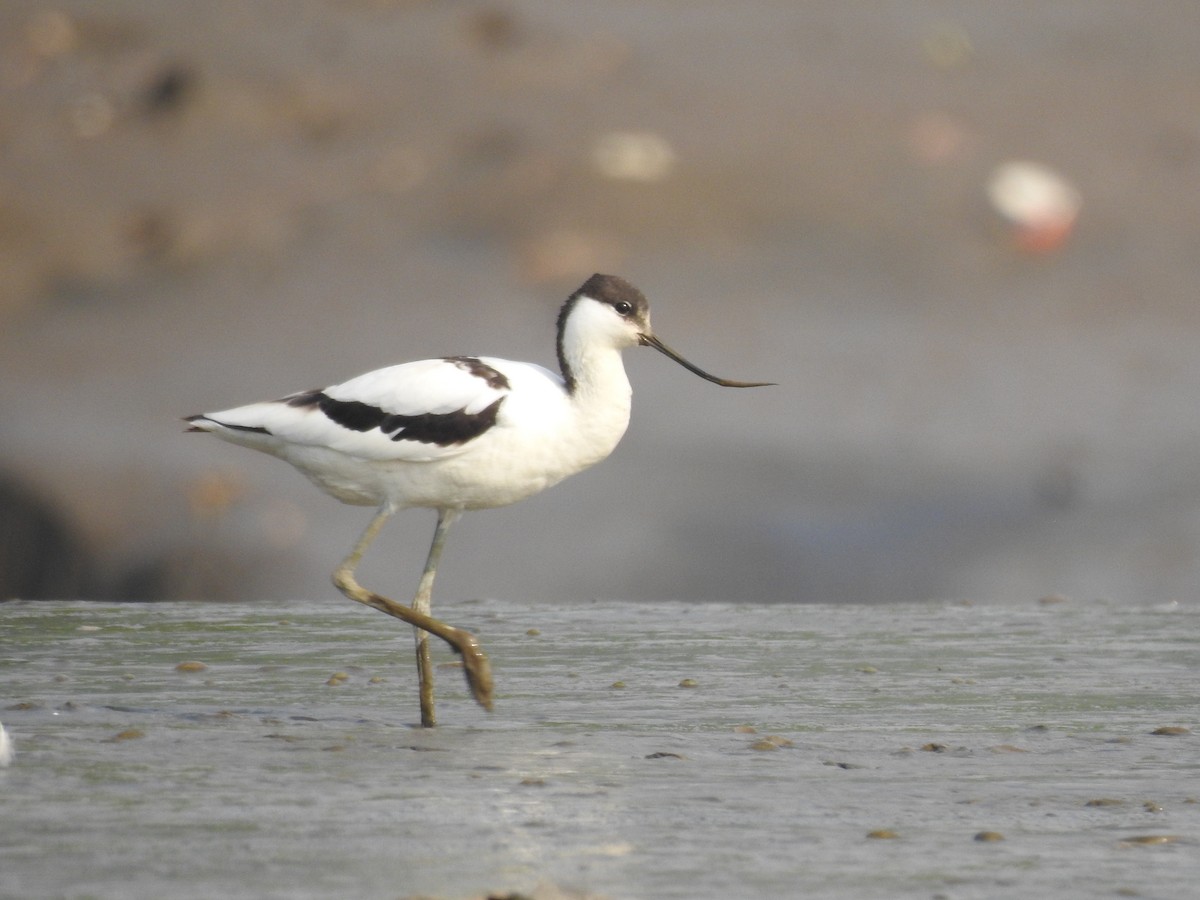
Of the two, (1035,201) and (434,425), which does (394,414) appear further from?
(1035,201)

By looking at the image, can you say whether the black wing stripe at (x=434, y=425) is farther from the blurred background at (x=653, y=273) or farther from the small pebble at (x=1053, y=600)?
the small pebble at (x=1053, y=600)

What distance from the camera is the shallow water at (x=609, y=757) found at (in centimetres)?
585

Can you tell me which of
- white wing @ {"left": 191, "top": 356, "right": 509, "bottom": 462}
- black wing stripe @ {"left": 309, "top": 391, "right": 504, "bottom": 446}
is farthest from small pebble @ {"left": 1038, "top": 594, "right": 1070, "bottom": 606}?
black wing stripe @ {"left": 309, "top": 391, "right": 504, "bottom": 446}

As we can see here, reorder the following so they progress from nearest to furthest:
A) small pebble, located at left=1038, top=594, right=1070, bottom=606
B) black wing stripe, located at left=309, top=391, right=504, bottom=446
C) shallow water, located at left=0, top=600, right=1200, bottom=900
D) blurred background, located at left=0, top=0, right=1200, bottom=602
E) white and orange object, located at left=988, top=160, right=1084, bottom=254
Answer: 1. shallow water, located at left=0, top=600, right=1200, bottom=900
2. black wing stripe, located at left=309, top=391, right=504, bottom=446
3. small pebble, located at left=1038, top=594, right=1070, bottom=606
4. blurred background, located at left=0, top=0, right=1200, bottom=602
5. white and orange object, located at left=988, top=160, right=1084, bottom=254

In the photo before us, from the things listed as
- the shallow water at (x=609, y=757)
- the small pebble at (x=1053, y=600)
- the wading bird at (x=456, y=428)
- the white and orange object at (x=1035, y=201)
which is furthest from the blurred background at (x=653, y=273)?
the wading bird at (x=456, y=428)

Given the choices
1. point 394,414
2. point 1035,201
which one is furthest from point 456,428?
point 1035,201

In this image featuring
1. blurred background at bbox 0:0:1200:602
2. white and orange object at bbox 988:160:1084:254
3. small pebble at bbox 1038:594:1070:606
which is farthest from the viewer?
white and orange object at bbox 988:160:1084:254

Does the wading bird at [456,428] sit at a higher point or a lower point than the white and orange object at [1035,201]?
lower

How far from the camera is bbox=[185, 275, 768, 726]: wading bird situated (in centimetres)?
855

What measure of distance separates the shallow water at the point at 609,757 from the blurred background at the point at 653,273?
1532mm

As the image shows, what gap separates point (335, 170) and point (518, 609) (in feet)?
16.1

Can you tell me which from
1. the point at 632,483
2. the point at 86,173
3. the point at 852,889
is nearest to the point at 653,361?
the point at 632,483

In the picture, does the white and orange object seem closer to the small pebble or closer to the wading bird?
the small pebble

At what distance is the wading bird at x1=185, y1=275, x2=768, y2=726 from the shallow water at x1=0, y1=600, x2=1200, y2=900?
69 cm
